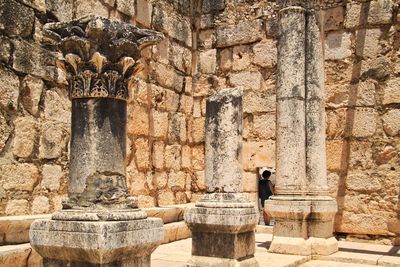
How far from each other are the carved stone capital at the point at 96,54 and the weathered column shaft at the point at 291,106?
4438 mm

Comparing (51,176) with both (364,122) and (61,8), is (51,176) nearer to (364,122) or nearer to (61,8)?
(61,8)

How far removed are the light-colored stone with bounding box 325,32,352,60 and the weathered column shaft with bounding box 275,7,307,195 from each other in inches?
62.5

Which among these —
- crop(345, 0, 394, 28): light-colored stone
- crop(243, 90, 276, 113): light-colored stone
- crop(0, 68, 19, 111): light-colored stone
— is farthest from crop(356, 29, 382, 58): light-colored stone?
crop(0, 68, 19, 111): light-colored stone

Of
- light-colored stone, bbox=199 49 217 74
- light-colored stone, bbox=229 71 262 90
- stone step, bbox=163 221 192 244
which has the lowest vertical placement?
stone step, bbox=163 221 192 244

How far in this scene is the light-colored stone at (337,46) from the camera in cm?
966

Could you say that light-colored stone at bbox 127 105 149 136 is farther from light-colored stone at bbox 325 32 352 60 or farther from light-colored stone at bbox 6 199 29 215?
light-colored stone at bbox 325 32 352 60

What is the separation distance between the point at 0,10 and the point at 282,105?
442 cm

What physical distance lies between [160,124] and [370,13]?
14.4ft

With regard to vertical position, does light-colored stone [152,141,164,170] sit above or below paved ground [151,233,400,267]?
above

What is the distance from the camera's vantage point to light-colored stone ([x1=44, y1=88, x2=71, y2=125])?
7219mm

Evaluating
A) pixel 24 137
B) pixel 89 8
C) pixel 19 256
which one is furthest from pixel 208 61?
pixel 19 256

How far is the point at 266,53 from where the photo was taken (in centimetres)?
1052

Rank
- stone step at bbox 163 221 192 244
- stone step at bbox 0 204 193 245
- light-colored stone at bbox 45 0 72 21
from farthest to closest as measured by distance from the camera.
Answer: stone step at bbox 163 221 192 244 → light-colored stone at bbox 45 0 72 21 → stone step at bbox 0 204 193 245

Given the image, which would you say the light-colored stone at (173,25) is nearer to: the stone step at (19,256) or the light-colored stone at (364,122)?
the light-colored stone at (364,122)
